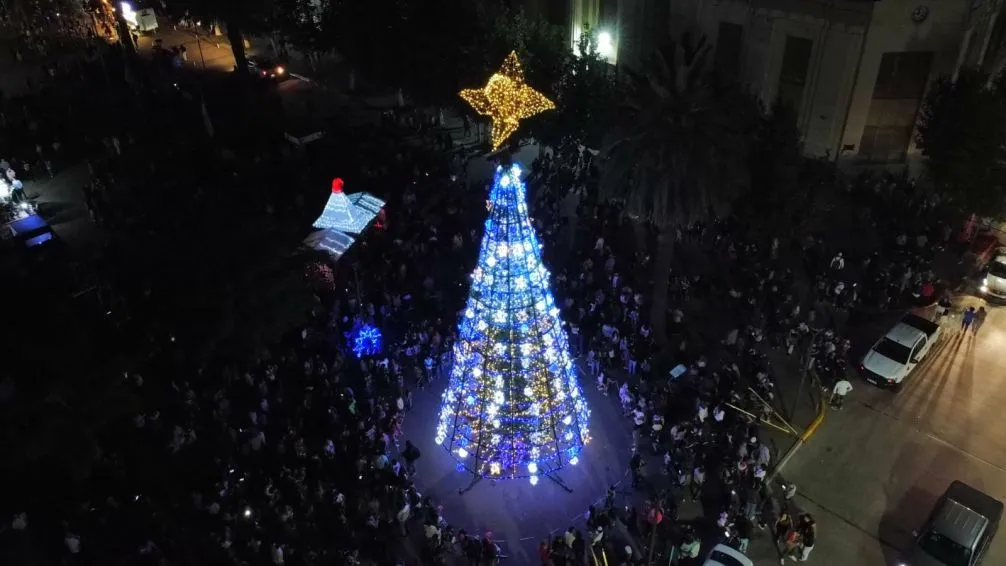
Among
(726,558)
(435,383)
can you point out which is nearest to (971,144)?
(726,558)

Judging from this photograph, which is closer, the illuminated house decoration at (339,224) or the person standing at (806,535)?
the person standing at (806,535)

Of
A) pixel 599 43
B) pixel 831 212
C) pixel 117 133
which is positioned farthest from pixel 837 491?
pixel 117 133

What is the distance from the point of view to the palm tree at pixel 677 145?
20.3m

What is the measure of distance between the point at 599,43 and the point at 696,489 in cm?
2548

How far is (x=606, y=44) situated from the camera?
37531mm

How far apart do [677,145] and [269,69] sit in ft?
103

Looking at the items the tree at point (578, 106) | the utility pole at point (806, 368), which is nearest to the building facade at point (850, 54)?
the tree at point (578, 106)

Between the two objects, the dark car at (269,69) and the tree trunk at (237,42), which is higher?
the tree trunk at (237,42)

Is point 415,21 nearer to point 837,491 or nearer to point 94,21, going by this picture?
point 837,491

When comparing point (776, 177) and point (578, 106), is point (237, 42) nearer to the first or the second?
point (578, 106)

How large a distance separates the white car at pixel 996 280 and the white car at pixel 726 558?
15.8 m

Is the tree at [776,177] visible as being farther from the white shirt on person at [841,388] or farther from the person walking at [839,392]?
the white shirt on person at [841,388]

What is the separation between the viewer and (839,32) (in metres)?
29.9

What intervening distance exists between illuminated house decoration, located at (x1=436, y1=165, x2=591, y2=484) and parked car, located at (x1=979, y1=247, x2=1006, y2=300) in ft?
56.0
